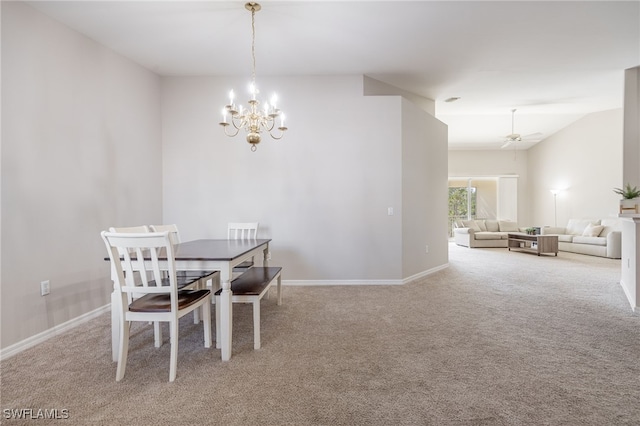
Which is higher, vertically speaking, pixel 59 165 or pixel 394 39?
pixel 394 39

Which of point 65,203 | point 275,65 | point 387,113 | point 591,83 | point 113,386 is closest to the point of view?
point 113,386

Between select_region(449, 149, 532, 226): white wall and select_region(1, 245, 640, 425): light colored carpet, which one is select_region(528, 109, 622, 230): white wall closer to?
select_region(449, 149, 532, 226): white wall

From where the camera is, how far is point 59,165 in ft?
9.34

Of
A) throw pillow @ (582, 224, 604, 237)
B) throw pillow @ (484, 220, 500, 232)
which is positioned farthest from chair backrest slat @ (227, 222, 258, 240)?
throw pillow @ (582, 224, 604, 237)

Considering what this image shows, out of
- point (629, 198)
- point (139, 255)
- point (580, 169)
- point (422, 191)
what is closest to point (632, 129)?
point (629, 198)

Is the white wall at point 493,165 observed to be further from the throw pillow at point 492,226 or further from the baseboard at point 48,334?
the baseboard at point 48,334

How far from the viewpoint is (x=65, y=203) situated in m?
2.90

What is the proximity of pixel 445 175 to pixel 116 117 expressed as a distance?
5.10 meters

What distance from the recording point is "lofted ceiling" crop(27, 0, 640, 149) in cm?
286

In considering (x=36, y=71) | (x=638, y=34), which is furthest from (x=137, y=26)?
Answer: (x=638, y=34)

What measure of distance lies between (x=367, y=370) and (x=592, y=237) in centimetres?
794

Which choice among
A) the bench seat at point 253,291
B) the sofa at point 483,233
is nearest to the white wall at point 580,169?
the sofa at point 483,233

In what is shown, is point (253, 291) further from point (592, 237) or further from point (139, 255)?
point (592, 237)

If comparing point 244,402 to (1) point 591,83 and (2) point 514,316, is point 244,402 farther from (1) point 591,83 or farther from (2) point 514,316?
(1) point 591,83
